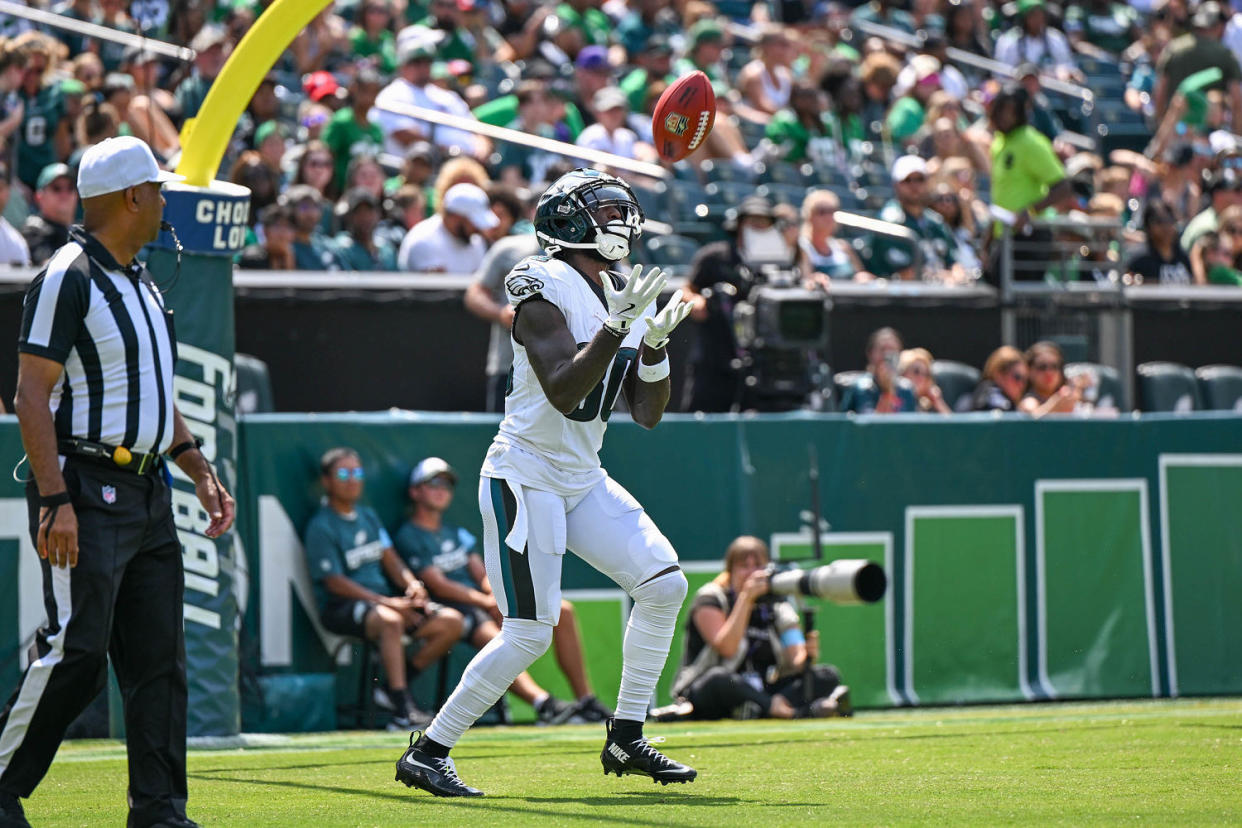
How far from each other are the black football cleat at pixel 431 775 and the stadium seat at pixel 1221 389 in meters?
9.20

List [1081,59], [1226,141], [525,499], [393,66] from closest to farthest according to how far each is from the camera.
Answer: [525,499]
[393,66]
[1226,141]
[1081,59]

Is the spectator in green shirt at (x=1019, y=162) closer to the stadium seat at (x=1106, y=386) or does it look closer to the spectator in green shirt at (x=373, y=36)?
the stadium seat at (x=1106, y=386)

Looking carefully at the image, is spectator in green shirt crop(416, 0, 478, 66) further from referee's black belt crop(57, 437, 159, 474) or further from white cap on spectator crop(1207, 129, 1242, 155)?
referee's black belt crop(57, 437, 159, 474)

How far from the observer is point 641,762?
669 centimetres

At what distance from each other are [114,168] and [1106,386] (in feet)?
31.0

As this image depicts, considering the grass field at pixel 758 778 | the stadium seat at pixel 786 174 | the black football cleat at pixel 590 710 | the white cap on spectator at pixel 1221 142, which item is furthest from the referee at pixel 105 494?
the white cap on spectator at pixel 1221 142

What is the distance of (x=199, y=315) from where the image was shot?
908cm

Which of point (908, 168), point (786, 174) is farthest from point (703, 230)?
point (908, 168)

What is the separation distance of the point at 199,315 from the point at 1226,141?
12.7 meters

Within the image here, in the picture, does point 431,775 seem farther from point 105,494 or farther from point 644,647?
point 105,494

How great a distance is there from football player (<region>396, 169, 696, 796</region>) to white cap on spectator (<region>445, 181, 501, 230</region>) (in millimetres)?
6022

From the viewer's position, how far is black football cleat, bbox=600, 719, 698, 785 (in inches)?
263

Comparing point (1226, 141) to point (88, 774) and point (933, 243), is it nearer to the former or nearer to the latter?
point (933, 243)

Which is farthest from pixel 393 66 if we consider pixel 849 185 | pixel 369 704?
pixel 369 704
